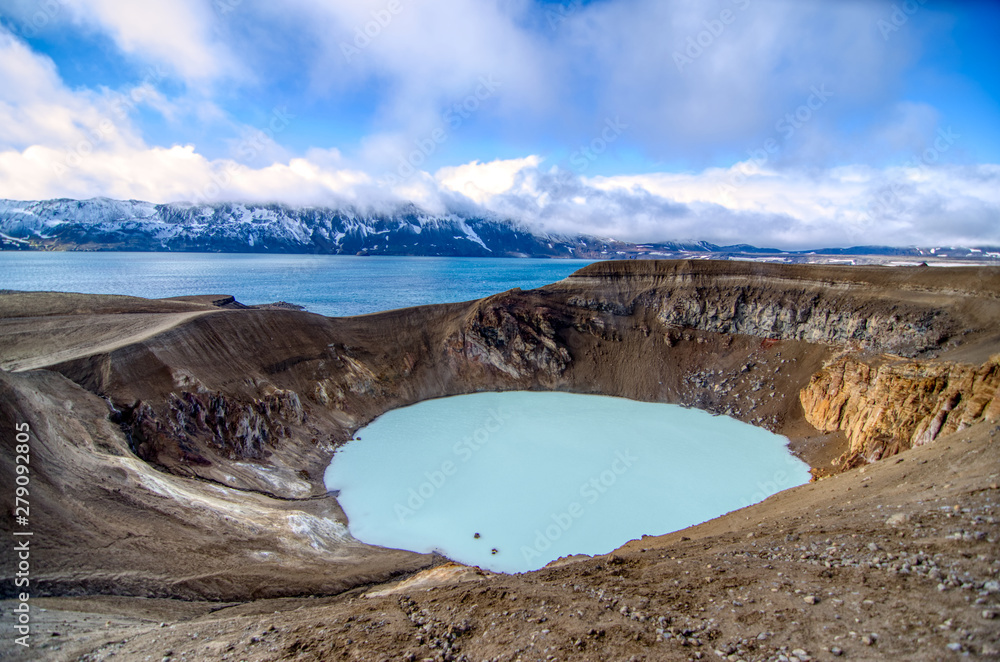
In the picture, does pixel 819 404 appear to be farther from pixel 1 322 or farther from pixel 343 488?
pixel 1 322

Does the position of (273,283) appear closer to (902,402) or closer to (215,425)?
(215,425)

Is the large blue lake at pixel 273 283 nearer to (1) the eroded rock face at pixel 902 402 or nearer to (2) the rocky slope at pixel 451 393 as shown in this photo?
(2) the rocky slope at pixel 451 393

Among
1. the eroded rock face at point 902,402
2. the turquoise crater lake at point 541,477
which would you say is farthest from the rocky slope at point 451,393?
the turquoise crater lake at point 541,477

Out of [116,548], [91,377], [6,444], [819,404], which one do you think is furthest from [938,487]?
[91,377]

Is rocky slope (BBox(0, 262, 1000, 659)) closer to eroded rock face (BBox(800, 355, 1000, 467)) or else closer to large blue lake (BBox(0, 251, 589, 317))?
eroded rock face (BBox(800, 355, 1000, 467))

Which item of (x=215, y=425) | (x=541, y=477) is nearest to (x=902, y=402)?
(x=541, y=477)
